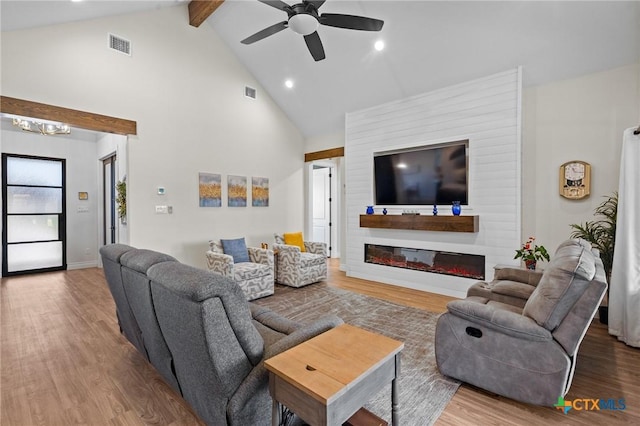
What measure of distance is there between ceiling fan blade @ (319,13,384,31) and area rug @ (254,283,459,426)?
3139 mm

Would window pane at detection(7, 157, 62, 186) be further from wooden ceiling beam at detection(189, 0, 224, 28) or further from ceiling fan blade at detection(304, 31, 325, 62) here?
ceiling fan blade at detection(304, 31, 325, 62)

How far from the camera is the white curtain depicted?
2.87 m

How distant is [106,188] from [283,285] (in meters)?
4.84

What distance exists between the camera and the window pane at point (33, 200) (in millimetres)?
6051

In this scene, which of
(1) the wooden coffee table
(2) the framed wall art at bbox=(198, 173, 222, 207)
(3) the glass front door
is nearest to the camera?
(1) the wooden coffee table

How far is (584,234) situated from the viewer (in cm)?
355

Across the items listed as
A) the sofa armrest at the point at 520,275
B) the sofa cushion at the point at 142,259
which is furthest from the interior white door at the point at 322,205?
the sofa cushion at the point at 142,259

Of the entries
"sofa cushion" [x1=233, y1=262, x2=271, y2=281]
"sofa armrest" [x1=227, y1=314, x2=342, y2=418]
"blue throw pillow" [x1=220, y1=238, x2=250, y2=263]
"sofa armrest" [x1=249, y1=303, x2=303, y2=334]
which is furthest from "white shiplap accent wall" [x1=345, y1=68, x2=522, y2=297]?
"sofa armrest" [x1=227, y1=314, x2=342, y2=418]

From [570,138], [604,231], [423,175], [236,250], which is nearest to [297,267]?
[236,250]

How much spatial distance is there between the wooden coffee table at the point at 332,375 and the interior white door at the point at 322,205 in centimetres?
688

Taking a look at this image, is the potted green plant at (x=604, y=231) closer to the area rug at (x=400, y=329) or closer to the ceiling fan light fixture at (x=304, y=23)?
the area rug at (x=400, y=329)

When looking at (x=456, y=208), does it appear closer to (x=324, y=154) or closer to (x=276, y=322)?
(x=324, y=154)

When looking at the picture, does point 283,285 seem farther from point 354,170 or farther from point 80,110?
point 80,110

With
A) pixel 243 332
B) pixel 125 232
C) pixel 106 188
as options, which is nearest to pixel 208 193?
pixel 125 232
